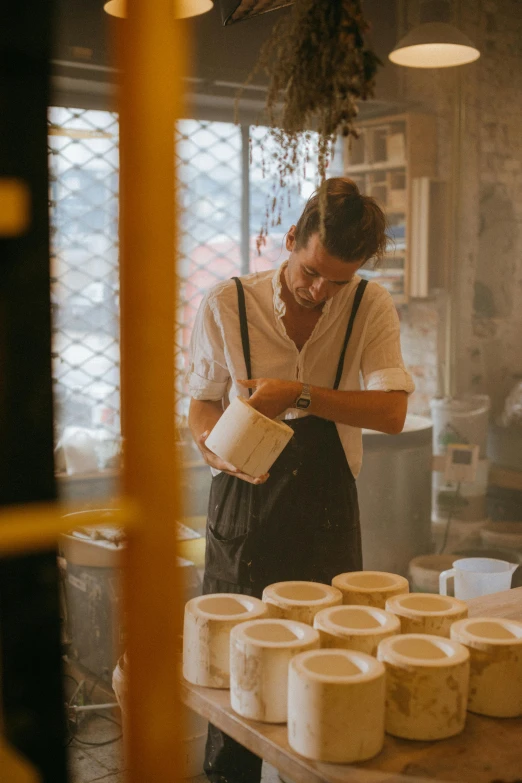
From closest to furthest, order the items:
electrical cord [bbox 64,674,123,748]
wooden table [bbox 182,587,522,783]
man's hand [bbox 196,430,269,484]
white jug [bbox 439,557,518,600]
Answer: wooden table [bbox 182,587,522,783], man's hand [bbox 196,430,269,484], white jug [bbox 439,557,518,600], electrical cord [bbox 64,674,123,748]

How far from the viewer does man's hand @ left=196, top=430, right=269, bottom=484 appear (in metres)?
1.95

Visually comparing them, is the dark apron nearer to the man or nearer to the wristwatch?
the man

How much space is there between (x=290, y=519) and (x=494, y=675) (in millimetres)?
805

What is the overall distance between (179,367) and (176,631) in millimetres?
3974

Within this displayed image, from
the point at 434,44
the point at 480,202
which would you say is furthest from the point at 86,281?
the point at 480,202

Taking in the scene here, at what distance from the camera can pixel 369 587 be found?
177cm

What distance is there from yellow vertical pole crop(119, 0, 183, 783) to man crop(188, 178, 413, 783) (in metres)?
1.20

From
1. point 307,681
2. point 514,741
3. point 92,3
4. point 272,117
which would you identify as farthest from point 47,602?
point 92,3

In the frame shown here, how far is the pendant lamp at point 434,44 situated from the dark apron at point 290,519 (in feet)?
7.68

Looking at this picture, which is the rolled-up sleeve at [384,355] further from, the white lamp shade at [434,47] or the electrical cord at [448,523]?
the electrical cord at [448,523]

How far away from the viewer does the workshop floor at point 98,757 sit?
290cm

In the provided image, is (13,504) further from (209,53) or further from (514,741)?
(209,53)

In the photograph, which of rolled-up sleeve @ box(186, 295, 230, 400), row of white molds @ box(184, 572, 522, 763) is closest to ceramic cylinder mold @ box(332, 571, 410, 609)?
row of white molds @ box(184, 572, 522, 763)

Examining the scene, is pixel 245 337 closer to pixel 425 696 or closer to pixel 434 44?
pixel 425 696
